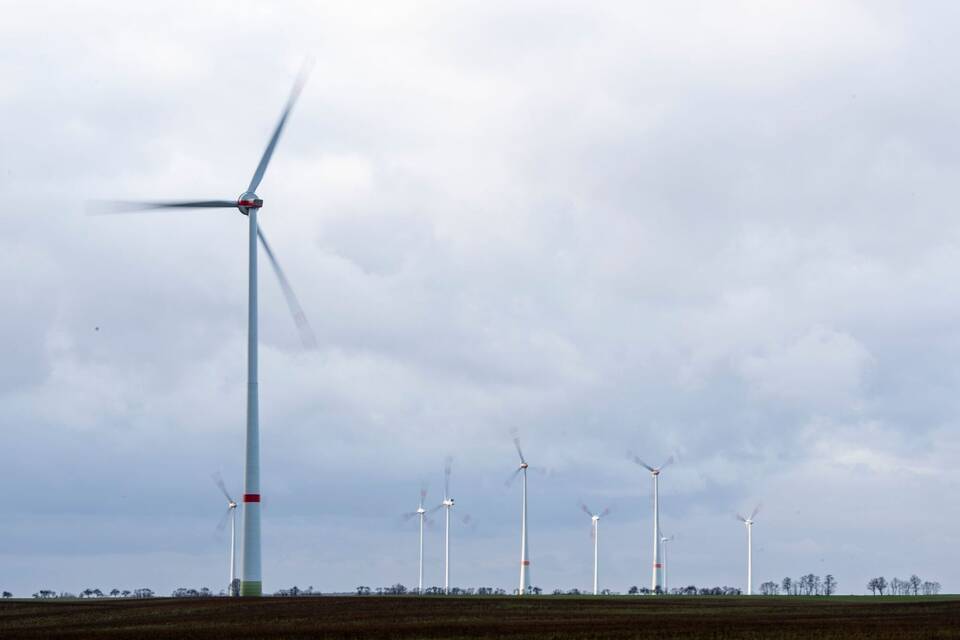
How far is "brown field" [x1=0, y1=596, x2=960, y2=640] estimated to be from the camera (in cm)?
8581

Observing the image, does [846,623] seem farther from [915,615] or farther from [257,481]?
[257,481]

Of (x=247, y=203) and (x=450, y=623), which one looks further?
(x=247, y=203)

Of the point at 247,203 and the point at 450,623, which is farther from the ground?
the point at 247,203

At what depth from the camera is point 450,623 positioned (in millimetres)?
98062

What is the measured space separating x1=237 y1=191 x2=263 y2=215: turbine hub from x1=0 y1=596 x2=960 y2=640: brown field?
36353 millimetres

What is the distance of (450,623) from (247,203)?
5308 cm

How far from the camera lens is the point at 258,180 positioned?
139250mm

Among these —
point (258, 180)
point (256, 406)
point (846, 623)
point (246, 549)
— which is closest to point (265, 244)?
point (258, 180)

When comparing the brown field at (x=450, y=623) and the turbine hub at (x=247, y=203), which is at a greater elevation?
the turbine hub at (x=247, y=203)

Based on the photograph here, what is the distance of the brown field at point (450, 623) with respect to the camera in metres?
85.8

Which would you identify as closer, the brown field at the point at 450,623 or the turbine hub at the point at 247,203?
the brown field at the point at 450,623

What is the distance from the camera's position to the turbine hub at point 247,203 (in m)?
136

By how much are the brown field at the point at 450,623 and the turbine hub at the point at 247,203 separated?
36353 mm

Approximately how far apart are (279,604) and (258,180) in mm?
40062
